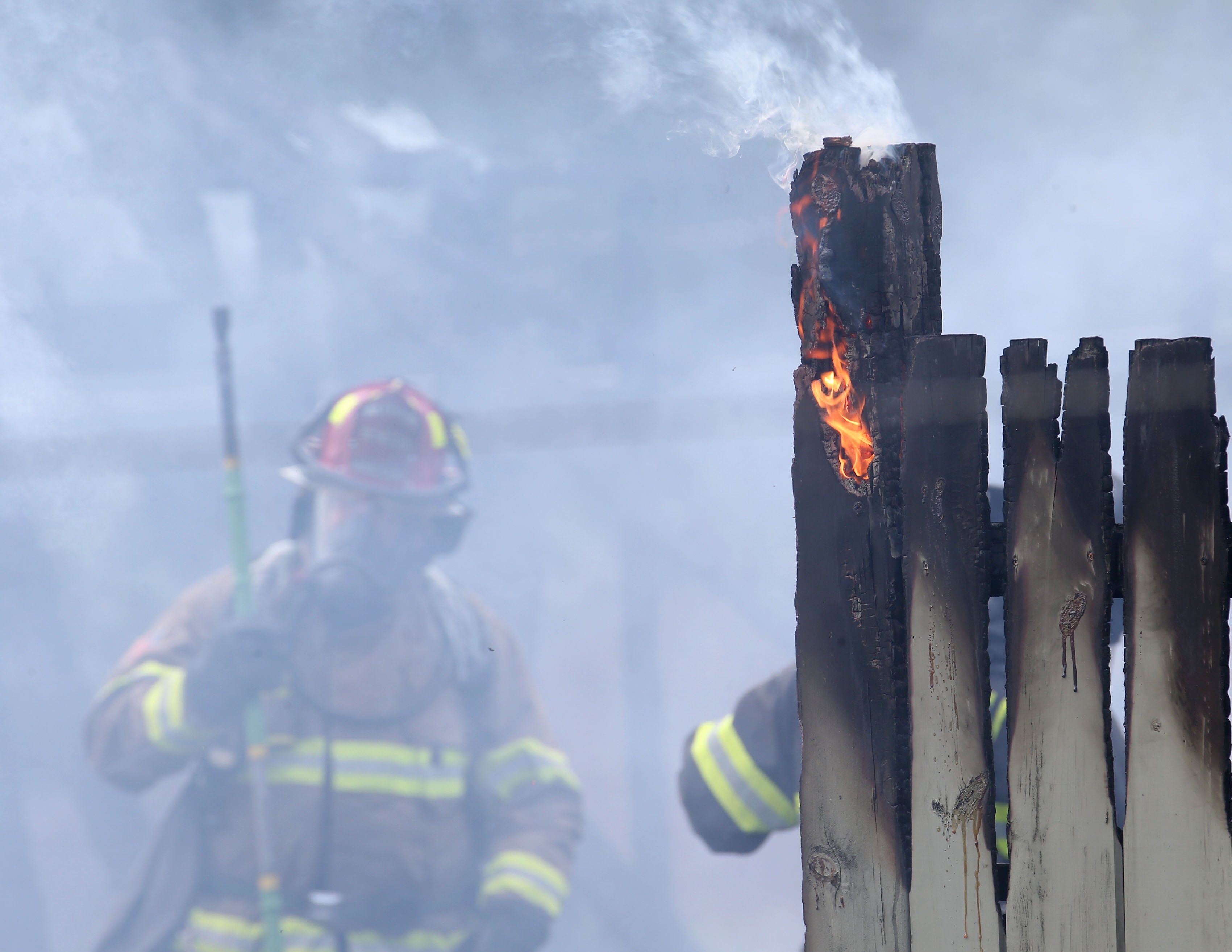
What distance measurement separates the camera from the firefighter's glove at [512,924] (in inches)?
117

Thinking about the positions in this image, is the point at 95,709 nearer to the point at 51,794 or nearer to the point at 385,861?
the point at 385,861

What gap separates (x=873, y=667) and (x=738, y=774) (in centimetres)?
107

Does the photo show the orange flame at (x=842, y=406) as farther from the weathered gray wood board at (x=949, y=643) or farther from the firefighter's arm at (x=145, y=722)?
the firefighter's arm at (x=145, y=722)

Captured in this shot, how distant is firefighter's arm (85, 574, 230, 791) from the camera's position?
2928mm

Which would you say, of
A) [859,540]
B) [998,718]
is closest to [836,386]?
[859,540]

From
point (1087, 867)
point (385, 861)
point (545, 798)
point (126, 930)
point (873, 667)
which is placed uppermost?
point (873, 667)

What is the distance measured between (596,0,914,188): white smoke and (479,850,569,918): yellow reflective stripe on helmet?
104 inches

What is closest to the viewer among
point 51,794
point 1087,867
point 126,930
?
point 1087,867

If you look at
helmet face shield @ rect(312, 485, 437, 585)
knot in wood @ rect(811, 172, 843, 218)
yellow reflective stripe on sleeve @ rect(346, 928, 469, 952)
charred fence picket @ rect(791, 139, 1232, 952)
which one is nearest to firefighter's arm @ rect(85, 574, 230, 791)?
helmet face shield @ rect(312, 485, 437, 585)

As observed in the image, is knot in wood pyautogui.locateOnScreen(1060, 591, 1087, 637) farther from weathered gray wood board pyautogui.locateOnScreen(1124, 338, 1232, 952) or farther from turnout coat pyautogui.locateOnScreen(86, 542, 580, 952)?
turnout coat pyautogui.locateOnScreen(86, 542, 580, 952)

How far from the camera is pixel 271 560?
329 centimetres

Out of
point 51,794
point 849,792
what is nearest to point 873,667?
point 849,792

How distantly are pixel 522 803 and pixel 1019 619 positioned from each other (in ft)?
8.43

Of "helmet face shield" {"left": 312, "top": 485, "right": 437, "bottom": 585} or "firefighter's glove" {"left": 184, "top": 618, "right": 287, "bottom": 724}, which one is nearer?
"firefighter's glove" {"left": 184, "top": 618, "right": 287, "bottom": 724}
